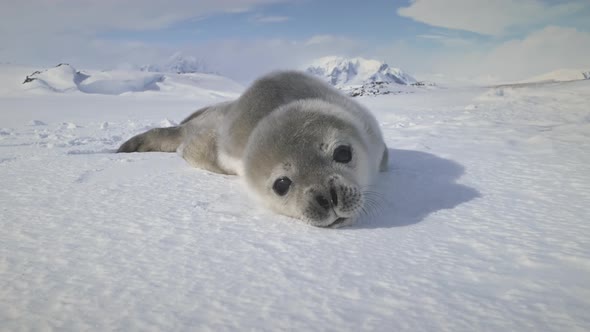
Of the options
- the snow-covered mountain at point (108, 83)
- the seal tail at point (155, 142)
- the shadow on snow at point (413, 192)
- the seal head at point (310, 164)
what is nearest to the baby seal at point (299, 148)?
the seal head at point (310, 164)

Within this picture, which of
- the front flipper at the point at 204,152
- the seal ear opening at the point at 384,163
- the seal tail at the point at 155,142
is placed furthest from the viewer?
the seal tail at the point at 155,142

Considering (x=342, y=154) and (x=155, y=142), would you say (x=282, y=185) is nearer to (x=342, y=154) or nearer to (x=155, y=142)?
(x=342, y=154)

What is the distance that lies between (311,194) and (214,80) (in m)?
36.7

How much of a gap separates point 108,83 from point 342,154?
1093 inches

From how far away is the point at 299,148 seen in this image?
2.25 meters

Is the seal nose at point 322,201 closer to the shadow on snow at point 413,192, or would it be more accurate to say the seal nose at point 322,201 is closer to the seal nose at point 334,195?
the seal nose at point 334,195

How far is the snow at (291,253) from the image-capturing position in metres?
1.12

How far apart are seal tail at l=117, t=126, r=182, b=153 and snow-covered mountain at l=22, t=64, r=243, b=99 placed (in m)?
18.5

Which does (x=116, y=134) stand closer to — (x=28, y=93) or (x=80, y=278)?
(x=80, y=278)

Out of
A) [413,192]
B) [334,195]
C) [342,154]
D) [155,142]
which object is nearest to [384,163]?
[413,192]

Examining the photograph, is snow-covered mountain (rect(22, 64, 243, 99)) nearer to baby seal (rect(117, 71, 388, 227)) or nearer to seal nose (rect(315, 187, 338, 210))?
baby seal (rect(117, 71, 388, 227))

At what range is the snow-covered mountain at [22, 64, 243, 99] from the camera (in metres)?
22.3

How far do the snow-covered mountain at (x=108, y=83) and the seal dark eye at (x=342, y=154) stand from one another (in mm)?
21685

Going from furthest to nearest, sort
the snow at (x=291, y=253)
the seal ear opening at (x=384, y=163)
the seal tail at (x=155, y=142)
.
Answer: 1. the seal tail at (x=155, y=142)
2. the seal ear opening at (x=384, y=163)
3. the snow at (x=291, y=253)
